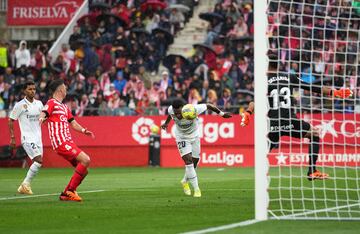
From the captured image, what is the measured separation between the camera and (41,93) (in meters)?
35.2

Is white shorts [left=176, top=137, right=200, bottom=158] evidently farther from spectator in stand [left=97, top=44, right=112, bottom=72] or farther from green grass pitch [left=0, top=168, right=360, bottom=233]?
spectator in stand [left=97, top=44, right=112, bottom=72]

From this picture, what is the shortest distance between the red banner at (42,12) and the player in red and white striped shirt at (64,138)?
2421cm

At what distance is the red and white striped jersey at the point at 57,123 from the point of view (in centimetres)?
1669

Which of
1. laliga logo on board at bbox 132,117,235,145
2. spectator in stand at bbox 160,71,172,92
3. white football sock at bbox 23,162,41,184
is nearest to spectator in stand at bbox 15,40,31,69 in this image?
spectator in stand at bbox 160,71,172,92

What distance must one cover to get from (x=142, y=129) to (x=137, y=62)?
382 cm

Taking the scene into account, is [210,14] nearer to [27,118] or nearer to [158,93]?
[158,93]

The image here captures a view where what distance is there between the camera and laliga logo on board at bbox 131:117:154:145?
32.9 m

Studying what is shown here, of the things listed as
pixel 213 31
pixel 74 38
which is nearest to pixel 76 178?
pixel 213 31

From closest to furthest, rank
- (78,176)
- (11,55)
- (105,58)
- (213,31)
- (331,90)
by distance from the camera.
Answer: (331,90), (78,176), (213,31), (105,58), (11,55)

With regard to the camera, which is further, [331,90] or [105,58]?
[105,58]

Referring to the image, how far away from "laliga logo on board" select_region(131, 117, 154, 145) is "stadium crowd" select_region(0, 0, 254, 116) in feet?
1.06

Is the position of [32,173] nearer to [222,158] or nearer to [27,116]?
[27,116]

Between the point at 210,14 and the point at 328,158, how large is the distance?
9.70 meters

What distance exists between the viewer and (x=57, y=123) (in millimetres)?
16828
